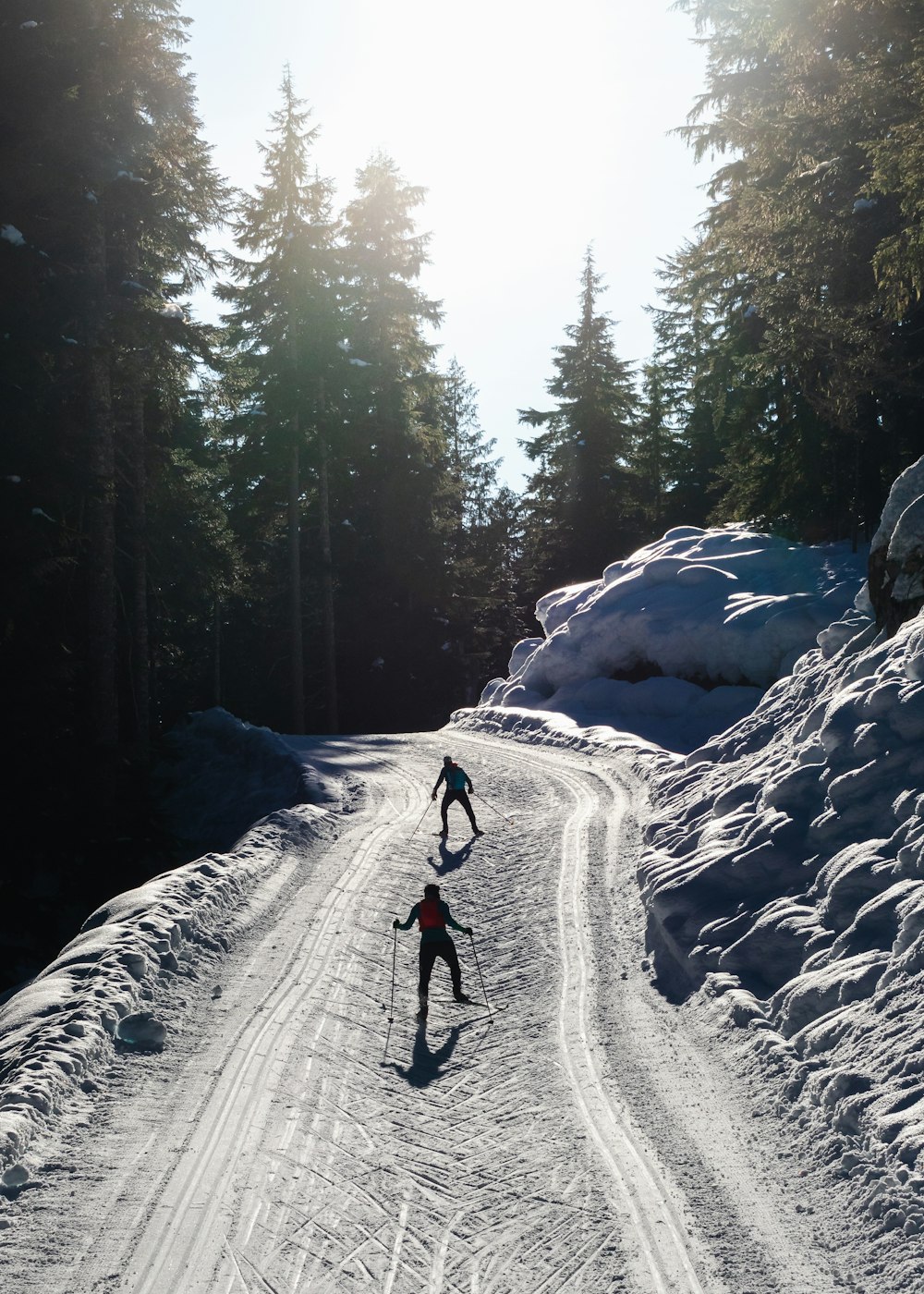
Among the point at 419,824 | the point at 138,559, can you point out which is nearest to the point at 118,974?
the point at 419,824

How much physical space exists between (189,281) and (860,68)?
14918mm

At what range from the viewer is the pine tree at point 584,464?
44875mm

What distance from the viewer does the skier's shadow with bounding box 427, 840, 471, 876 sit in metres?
14.5

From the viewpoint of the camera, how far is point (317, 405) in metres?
35.7

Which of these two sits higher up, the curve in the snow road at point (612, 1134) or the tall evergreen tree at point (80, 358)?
the tall evergreen tree at point (80, 358)

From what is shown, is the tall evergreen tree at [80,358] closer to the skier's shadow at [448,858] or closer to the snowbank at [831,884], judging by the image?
the skier's shadow at [448,858]

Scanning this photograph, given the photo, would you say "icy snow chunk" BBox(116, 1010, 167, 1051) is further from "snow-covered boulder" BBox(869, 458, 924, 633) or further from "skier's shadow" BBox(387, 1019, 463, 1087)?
"snow-covered boulder" BBox(869, 458, 924, 633)

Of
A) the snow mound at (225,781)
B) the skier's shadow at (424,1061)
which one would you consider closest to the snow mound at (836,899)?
the skier's shadow at (424,1061)

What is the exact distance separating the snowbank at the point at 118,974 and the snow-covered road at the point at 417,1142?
27 centimetres

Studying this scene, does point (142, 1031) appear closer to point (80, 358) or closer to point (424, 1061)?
point (424, 1061)

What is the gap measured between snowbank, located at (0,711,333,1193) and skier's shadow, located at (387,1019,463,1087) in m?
2.18

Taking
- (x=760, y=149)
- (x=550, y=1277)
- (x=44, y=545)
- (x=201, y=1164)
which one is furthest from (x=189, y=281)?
(x=550, y=1277)

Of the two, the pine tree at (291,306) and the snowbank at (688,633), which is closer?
the snowbank at (688,633)

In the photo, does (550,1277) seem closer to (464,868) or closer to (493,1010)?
(493,1010)
